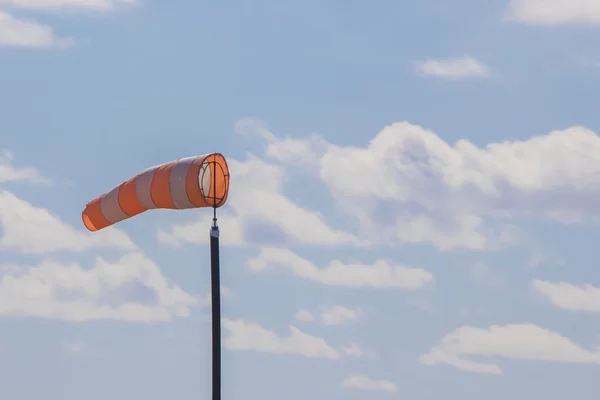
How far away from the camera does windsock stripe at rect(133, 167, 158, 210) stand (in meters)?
59.6

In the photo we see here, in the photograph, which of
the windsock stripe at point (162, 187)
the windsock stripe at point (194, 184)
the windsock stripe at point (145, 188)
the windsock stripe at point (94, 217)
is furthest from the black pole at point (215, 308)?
the windsock stripe at point (94, 217)

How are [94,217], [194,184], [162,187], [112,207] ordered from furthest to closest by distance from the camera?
1. [94,217]
2. [112,207]
3. [162,187]
4. [194,184]

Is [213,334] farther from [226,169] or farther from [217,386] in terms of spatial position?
[226,169]

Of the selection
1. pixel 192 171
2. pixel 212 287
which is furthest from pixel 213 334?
pixel 192 171

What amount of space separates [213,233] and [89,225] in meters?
8.64

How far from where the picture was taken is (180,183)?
5822cm

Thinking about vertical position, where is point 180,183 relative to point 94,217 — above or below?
below

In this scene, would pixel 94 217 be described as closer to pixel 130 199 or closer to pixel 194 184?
pixel 130 199

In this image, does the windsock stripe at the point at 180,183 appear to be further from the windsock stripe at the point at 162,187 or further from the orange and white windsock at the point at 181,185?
the windsock stripe at the point at 162,187

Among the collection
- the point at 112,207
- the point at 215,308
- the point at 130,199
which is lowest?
the point at 215,308

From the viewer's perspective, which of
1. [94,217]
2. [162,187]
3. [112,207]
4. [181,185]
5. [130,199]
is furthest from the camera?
[94,217]

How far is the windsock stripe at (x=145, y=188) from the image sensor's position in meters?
59.6

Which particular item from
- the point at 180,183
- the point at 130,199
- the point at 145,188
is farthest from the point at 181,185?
the point at 130,199

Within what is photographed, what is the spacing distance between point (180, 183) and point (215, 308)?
5166mm
